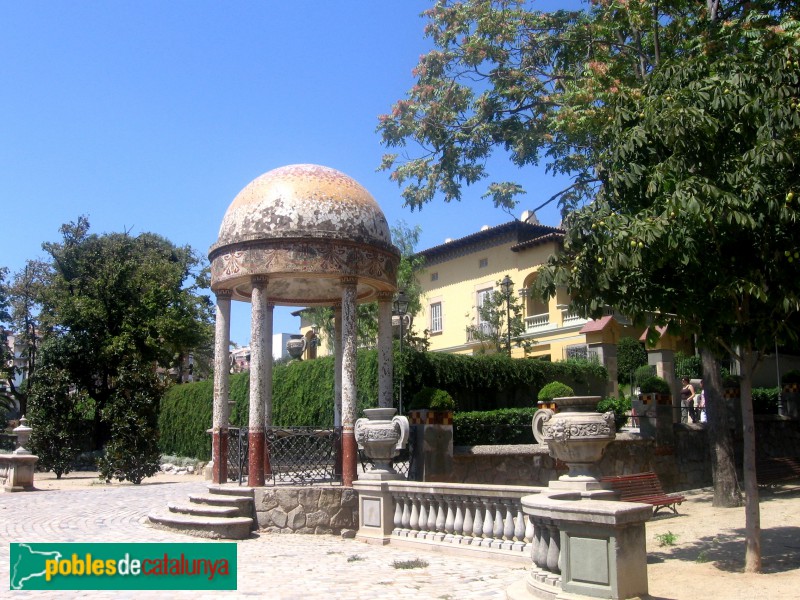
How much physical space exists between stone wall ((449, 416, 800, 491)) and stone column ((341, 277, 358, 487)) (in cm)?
209

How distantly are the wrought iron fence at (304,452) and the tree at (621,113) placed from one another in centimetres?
556

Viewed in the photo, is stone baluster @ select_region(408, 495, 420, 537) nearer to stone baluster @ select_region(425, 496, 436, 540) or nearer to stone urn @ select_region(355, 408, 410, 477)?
stone baluster @ select_region(425, 496, 436, 540)

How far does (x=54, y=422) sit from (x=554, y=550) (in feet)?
70.5

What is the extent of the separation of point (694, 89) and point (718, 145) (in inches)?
25.8

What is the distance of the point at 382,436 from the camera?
11.0m

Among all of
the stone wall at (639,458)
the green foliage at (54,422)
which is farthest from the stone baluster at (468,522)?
the green foliage at (54,422)

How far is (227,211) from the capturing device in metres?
12.9

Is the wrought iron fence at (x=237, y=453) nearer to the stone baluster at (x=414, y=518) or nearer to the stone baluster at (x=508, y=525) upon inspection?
the stone baluster at (x=414, y=518)

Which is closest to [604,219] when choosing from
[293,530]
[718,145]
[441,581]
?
[718,145]

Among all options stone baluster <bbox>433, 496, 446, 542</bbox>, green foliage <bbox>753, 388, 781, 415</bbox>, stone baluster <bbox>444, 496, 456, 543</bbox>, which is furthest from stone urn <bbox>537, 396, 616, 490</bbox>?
green foliage <bbox>753, 388, 781, 415</bbox>

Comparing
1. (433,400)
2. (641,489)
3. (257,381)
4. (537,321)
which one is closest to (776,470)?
(641,489)

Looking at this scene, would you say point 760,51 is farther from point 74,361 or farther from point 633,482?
point 74,361

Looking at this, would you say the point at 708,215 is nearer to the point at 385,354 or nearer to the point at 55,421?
the point at 385,354

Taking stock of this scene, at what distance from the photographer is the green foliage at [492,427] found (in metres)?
15.0
